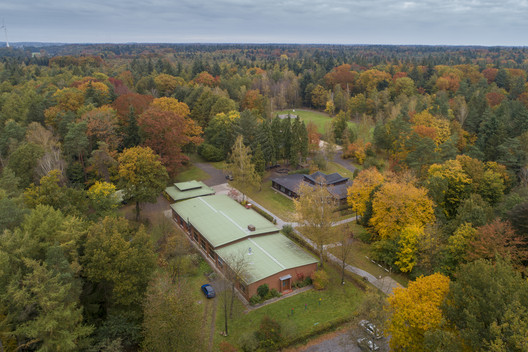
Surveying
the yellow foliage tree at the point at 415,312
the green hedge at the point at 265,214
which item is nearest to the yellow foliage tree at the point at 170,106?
the green hedge at the point at 265,214

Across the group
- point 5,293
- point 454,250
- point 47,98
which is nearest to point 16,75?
point 47,98

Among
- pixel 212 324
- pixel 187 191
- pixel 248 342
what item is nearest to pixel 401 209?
pixel 248 342

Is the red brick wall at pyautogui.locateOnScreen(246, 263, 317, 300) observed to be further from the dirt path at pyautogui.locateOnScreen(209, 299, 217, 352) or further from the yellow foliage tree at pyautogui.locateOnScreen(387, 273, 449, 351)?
the yellow foliage tree at pyautogui.locateOnScreen(387, 273, 449, 351)

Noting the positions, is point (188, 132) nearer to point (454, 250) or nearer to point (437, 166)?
point (437, 166)

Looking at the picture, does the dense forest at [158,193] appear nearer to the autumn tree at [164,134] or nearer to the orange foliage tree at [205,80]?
the autumn tree at [164,134]

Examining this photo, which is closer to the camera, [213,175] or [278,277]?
[278,277]

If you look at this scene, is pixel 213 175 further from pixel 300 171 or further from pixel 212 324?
pixel 212 324
